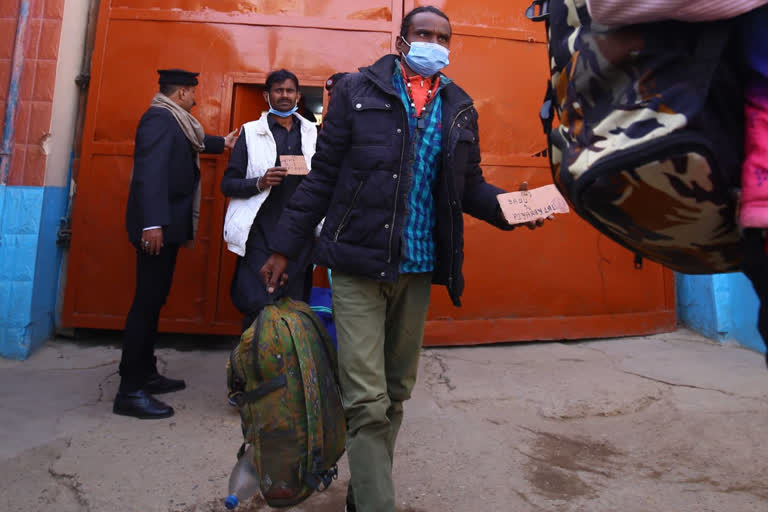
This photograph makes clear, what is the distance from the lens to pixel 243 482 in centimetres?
210

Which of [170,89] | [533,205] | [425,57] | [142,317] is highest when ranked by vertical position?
[170,89]

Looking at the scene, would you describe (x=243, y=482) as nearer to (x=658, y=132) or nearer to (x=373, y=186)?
(x=373, y=186)

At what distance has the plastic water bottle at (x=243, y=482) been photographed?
208 centimetres

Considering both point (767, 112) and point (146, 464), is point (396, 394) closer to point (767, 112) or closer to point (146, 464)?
point (146, 464)

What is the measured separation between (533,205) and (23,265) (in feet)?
12.0

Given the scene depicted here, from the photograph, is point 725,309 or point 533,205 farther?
point 725,309

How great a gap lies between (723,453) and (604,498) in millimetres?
765

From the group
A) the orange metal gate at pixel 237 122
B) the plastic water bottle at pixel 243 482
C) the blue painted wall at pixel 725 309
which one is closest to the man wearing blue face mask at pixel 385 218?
the plastic water bottle at pixel 243 482

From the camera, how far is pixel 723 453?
2.71m

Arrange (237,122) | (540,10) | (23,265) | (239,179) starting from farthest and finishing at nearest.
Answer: (237,122) → (23,265) → (239,179) → (540,10)

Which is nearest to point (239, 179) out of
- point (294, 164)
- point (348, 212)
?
point (294, 164)

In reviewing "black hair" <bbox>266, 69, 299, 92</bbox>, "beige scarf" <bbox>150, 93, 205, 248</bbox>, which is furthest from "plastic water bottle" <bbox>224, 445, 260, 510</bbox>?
"black hair" <bbox>266, 69, 299, 92</bbox>

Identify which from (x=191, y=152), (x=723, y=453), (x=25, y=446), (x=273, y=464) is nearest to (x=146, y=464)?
(x=25, y=446)

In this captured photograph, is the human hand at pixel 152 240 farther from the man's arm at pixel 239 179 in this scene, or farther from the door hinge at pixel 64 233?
the door hinge at pixel 64 233
